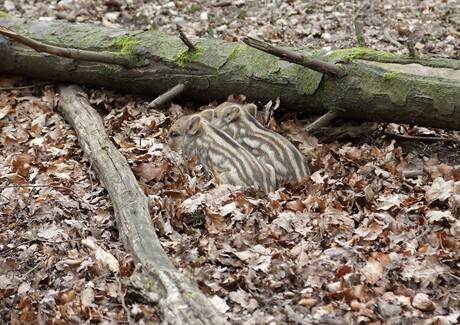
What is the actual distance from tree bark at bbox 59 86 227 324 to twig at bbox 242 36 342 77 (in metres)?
1.94

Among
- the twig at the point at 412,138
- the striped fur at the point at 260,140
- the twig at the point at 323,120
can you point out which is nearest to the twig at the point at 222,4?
the striped fur at the point at 260,140

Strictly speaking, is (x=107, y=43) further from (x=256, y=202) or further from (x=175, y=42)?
(x=256, y=202)

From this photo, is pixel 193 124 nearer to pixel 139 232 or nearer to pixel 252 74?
pixel 252 74

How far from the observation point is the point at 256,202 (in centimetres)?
692

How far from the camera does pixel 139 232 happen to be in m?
6.09

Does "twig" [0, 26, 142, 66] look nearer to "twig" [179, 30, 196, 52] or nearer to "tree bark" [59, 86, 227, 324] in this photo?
"tree bark" [59, 86, 227, 324]

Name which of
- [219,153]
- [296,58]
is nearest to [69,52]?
[219,153]

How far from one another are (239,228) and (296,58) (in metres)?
2.36

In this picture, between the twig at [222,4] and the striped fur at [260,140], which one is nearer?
the striped fur at [260,140]

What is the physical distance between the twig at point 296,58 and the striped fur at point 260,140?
88 cm

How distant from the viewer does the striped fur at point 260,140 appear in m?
7.70

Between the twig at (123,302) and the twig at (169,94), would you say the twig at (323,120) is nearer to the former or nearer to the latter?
the twig at (169,94)

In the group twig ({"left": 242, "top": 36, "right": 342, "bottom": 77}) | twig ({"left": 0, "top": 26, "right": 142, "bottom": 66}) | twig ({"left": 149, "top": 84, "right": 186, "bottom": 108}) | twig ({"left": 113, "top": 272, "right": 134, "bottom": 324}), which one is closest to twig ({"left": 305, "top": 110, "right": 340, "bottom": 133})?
twig ({"left": 242, "top": 36, "right": 342, "bottom": 77})

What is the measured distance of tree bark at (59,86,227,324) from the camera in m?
A: 5.03
